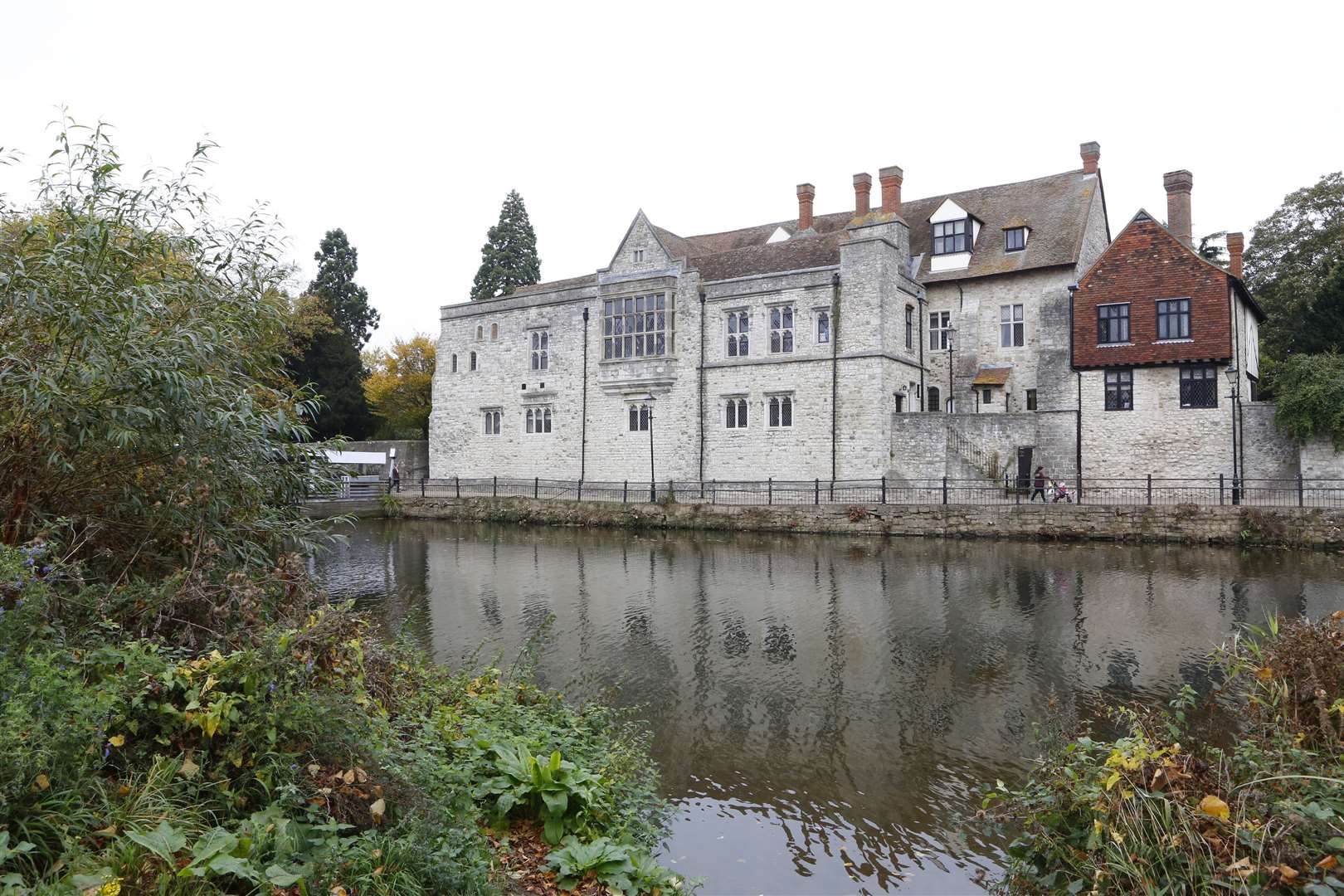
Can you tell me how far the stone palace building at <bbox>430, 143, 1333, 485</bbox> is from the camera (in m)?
26.9

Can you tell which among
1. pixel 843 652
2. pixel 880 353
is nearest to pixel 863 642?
pixel 843 652

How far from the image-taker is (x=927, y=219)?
33.9 m

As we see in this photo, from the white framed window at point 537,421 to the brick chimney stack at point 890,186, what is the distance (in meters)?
16.0

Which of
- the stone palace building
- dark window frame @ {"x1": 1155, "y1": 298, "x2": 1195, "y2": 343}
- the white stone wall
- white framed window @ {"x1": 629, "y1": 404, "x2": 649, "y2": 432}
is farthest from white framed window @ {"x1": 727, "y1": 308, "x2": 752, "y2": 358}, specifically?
dark window frame @ {"x1": 1155, "y1": 298, "x2": 1195, "y2": 343}

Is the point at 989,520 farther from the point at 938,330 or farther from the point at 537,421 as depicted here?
the point at 537,421

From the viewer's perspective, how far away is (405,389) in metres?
48.3

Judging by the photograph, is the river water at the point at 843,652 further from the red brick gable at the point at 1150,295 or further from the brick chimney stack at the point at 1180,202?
the brick chimney stack at the point at 1180,202

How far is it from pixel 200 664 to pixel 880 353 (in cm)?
2620

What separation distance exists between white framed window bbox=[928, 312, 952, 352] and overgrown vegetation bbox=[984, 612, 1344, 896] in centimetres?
2782

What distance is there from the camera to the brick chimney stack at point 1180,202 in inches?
1085

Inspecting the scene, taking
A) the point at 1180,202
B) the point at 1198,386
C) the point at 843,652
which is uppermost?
the point at 1180,202

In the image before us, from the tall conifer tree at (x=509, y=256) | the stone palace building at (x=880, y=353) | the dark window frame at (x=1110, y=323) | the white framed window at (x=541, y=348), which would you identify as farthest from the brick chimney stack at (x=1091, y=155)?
the tall conifer tree at (x=509, y=256)

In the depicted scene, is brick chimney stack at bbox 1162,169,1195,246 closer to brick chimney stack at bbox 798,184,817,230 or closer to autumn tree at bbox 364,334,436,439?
brick chimney stack at bbox 798,184,817,230

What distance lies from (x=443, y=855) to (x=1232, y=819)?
3828 mm
